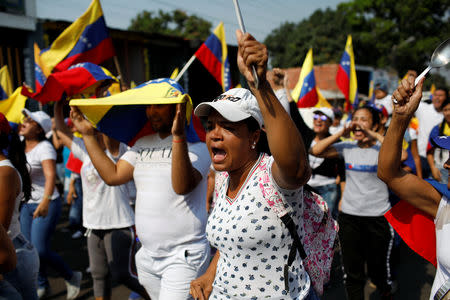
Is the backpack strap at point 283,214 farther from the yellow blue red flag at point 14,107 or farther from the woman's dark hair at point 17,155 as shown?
the yellow blue red flag at point 14,107

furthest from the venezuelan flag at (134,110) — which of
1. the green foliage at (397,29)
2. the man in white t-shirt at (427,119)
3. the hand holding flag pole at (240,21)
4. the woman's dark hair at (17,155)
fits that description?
the green foliage at (397,29)

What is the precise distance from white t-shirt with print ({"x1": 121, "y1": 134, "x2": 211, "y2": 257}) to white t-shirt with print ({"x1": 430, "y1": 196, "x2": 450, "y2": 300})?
1.48m

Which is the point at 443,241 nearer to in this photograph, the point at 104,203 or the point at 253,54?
the point at 253,54

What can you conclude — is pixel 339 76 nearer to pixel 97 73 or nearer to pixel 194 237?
pixel 97 73

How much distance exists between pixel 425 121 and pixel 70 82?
5.51m

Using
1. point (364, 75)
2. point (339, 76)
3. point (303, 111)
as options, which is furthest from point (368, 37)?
point (303, 111)

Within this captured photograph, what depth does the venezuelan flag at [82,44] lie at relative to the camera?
4426 millimetres

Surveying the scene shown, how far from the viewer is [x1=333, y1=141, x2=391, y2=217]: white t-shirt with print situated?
3.85 metres

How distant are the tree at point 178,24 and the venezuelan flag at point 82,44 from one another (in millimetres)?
35164

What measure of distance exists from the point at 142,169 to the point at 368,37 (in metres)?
34.6

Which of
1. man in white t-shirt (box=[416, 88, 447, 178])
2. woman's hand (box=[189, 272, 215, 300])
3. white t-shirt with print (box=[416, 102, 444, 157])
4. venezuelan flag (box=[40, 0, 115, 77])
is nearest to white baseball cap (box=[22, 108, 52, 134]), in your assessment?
venezuelan flag (box=[40, 0, 115, 77])

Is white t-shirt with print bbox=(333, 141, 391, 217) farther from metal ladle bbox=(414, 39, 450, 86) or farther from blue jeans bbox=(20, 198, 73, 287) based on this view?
blue jeans bbox=(20, 198, 73, 287)

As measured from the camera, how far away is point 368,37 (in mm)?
33875

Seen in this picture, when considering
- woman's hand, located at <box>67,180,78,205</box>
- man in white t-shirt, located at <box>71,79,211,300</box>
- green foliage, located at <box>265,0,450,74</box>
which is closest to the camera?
man in white t-shirt, located at <box>71,79,211,300</box>
